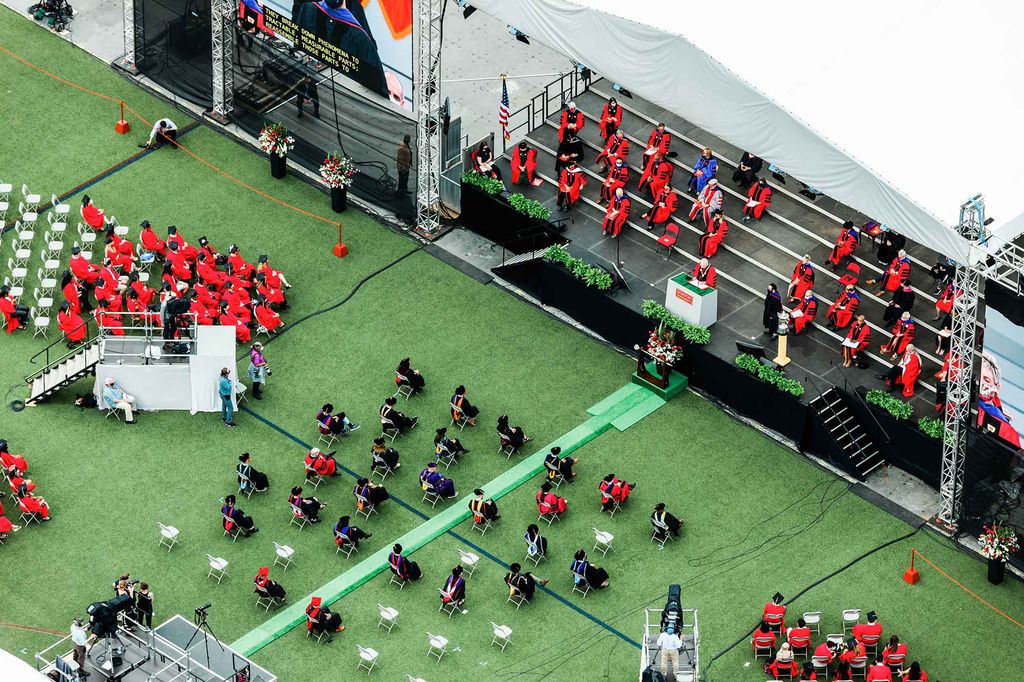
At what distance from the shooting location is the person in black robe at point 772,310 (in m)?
51.4

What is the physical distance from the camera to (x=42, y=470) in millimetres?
49594

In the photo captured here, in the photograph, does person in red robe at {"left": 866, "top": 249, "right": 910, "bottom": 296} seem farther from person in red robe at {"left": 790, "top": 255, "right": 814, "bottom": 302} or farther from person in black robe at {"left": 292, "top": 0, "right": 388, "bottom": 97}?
person in black robe at {"left": 292, "top": 0, "right": 388, "bottom": 97}

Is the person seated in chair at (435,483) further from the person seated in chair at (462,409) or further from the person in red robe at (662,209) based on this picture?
the person in red robe at (662,209)

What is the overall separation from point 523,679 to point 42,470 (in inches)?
495

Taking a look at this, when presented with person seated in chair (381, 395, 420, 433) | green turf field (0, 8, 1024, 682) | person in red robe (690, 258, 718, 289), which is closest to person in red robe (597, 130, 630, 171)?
green turf field (0, 8, 1024, 682)

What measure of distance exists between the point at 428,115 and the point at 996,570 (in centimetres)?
1825

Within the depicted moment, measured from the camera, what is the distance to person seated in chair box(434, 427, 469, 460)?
49.5m

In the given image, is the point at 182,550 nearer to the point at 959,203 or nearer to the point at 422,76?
the point at 422,76

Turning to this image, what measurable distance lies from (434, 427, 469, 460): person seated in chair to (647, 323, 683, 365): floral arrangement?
5.25 metres

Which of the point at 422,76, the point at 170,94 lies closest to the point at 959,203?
the point at 422,76

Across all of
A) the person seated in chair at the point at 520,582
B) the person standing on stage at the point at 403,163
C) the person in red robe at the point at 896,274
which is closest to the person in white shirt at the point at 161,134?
the person standing on stage at the point at 403,163

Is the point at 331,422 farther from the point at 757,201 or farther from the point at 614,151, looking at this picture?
the point at 757,201

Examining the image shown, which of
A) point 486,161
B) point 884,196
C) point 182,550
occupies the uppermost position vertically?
point 884,196

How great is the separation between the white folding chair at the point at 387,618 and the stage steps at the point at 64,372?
10015 mm
